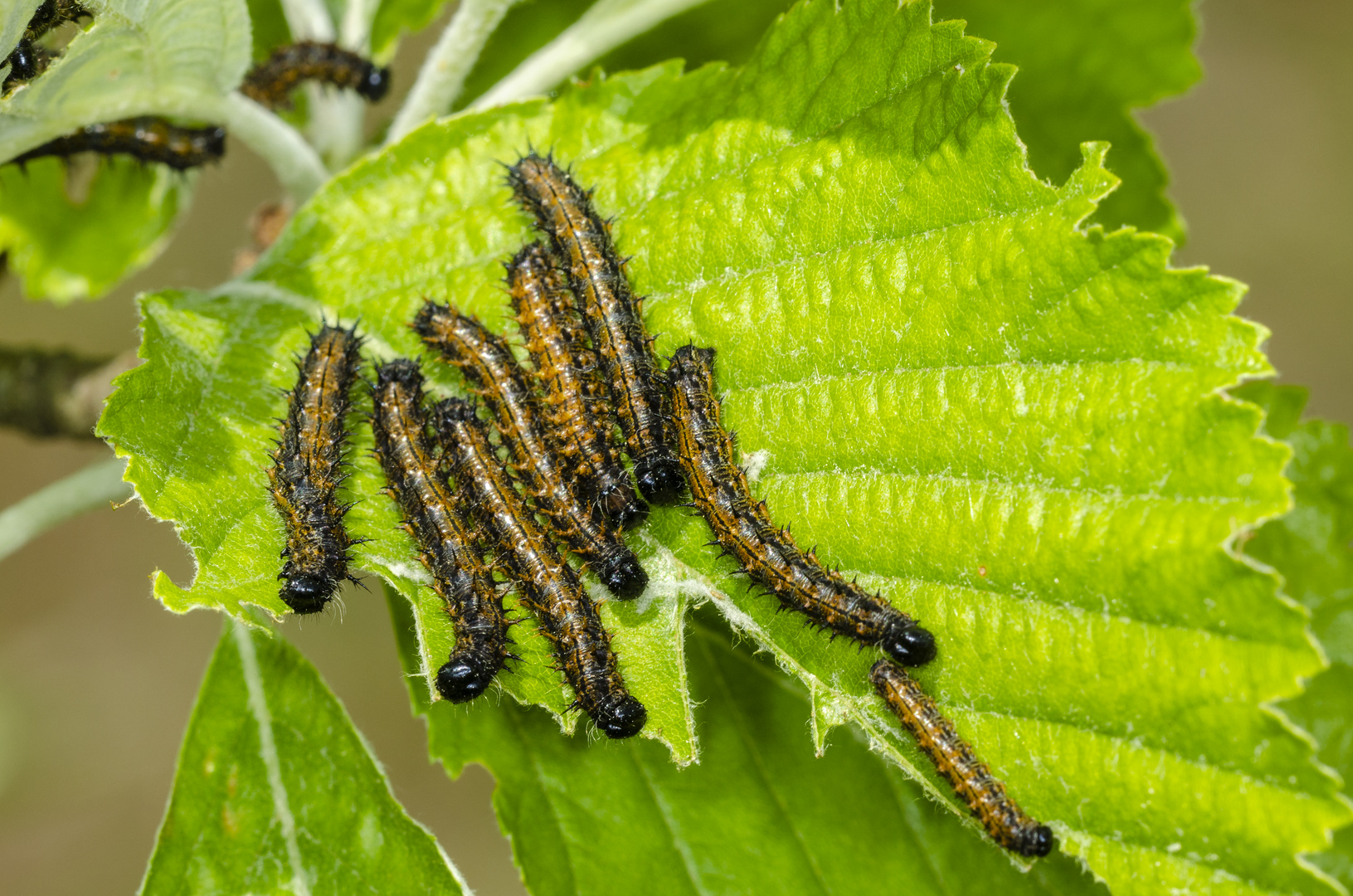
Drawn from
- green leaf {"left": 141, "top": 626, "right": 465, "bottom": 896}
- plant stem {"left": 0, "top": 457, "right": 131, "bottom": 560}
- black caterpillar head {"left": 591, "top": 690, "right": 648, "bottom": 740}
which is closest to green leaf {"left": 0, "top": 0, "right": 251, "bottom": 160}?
plant stem {"left": 0, "top": 457, "right": 131, "bottom": 560}

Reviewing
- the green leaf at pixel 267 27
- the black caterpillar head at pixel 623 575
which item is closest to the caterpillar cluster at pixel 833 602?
the black caterpillar head at pixel 623 575

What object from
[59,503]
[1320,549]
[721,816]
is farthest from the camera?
[1320,549]

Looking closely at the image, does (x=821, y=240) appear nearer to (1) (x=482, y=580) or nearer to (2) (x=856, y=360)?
(2) (x=856, y=360)

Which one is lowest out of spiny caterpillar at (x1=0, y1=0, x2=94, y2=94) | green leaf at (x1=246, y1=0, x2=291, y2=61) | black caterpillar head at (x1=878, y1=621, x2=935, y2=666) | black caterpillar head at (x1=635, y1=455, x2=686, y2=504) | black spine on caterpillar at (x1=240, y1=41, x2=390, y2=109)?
black caterpillar head at (x1=878, y1=621, x2=935, y2=666)

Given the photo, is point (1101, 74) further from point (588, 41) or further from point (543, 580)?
point (543, 580)

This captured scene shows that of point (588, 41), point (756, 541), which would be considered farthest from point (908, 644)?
point (588, 41)

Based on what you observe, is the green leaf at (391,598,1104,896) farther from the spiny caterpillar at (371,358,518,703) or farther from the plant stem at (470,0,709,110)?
the plant stem at (470,0,709,110)
